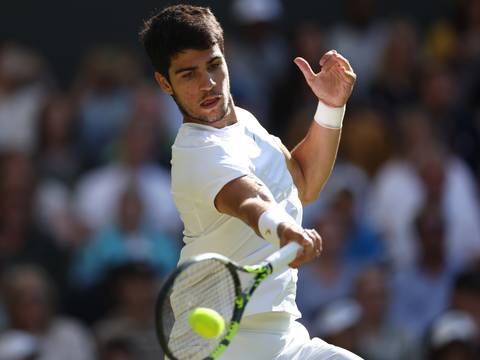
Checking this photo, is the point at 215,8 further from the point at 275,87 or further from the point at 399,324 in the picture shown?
the point at 399,324

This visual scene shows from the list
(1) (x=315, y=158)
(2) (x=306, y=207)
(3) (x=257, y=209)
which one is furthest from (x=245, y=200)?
(2) (x=306, y=207)

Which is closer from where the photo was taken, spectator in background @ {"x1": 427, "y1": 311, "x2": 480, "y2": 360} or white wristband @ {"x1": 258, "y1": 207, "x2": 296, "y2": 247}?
white wristband @ {"x1": 258, "y1": 207, "x2": 296, "y2": 247}

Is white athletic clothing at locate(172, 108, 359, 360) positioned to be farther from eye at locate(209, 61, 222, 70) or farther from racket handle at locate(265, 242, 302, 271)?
racket handle at locate(265, 242, 302, 271)

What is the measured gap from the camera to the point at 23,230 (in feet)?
33.6

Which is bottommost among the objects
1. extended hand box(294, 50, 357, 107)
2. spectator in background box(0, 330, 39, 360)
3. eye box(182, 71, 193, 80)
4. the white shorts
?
spectator in background box(0, 330, 39, 360)

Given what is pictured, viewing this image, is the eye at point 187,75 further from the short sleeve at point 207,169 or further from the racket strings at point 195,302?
the racket strings at point 195,302

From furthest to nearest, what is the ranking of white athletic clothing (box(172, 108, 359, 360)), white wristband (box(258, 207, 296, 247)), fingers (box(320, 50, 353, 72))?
fingers (box(320, 50, 353, 72)) → white athletic clothing (box(172, 108, 359, 360)) → white wristband (box(258, 207, 296, 247))

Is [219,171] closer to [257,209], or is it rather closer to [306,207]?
[257,209]

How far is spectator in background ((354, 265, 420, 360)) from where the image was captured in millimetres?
9445

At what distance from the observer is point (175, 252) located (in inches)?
404

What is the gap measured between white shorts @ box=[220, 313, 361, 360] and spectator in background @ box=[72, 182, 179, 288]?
4.65 m

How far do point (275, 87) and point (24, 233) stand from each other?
2524 millimetres

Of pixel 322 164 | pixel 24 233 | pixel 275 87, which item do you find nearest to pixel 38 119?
pixel 24 233

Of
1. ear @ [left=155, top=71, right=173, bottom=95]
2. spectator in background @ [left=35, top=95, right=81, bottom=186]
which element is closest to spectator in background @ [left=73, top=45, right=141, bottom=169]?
spectator in background @ [left=35, top=95, right=81, bottom=186]
